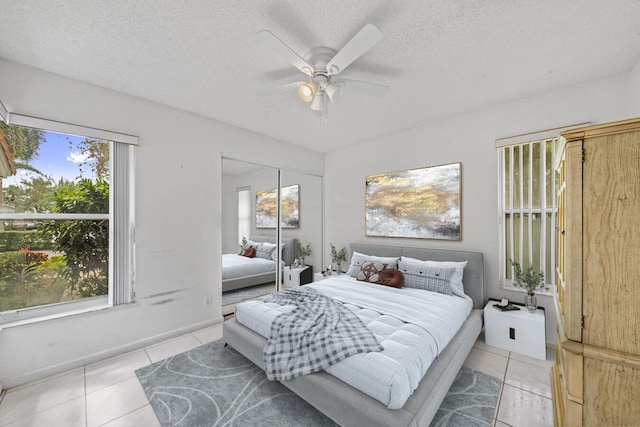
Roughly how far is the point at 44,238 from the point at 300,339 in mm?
2522

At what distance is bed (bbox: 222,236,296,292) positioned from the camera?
11.6 feet

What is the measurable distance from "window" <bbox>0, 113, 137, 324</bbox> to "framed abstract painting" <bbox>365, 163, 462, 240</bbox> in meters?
3.25

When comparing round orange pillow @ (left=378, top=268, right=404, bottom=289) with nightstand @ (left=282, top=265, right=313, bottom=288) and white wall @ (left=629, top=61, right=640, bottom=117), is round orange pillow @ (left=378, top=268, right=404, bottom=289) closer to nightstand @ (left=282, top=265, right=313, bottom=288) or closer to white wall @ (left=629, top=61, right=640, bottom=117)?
nightstand @ (left=282, top=265, right=313, bottom=288)

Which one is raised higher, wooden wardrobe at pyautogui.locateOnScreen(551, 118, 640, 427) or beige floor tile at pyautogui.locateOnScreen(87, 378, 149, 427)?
wooden wardrobe at pyautogui.locateOnScreen(551, 118, 640, 427)

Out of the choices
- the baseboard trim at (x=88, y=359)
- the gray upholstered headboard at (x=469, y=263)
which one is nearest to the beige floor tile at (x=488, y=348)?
the gray upholstered headboard at (x=469, y=263)

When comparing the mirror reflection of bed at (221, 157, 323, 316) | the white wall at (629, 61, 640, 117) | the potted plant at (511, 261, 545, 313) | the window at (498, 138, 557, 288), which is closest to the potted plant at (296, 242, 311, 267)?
the mirror reflection of bed at (221, 157, 323, 316)

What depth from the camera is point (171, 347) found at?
108 inches

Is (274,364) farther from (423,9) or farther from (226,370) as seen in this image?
(423,9)

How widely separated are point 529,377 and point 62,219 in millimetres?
4458

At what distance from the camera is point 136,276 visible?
270 centimetres

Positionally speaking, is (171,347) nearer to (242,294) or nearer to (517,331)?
(242,294)

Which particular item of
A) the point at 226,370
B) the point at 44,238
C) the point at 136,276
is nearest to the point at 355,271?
the point at 226,370

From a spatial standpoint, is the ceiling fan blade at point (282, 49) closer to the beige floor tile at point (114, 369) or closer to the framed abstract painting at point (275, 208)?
the framed abstract painting at point (275, 208)

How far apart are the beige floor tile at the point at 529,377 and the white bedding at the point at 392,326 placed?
1.75 feet
